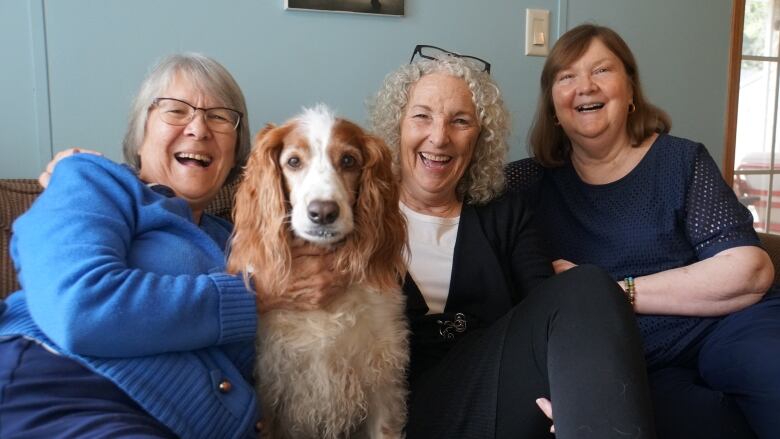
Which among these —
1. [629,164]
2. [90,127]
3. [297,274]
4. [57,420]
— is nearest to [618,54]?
[629,164]

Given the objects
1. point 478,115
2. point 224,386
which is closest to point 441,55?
point 478,115

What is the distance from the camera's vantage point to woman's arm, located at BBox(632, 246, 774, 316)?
158 cm

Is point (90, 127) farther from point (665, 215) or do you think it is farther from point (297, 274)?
point (665, 215)

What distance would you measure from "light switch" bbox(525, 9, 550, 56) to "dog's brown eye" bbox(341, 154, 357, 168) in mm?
1233

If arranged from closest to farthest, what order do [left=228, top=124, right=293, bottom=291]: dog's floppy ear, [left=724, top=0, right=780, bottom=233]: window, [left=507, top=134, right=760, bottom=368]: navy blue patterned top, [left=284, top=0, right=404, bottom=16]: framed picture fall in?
[left=228, top=124, right=293, bottom=291]: dog's floppy ear, [left=507, top=134, right=760, bottom=368]: navy blue patterned top, [left=284, top=0, right=404, bottom=16]: framed picture, [left=724, top=0, right=780, bottom=233]: window

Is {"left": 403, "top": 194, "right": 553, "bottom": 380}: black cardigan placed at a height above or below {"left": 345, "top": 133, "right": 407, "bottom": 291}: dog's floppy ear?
below

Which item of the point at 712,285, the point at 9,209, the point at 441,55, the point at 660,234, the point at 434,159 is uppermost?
the point at 441,55

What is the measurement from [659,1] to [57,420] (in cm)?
252

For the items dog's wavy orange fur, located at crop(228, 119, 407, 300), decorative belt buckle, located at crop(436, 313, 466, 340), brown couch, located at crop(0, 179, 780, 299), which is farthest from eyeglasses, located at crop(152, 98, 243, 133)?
decorative belt buckle, located at crop(436, 313, 466, 340)

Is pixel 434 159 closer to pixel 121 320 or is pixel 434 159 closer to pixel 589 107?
pixel 589 107

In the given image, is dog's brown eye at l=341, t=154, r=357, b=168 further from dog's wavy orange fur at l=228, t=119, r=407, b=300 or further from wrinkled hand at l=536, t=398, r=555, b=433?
wrinkled hand at l=536, t=398, r=555, b=433

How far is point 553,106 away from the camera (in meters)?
1.96

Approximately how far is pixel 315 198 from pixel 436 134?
0.55m

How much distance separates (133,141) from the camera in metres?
1.46
